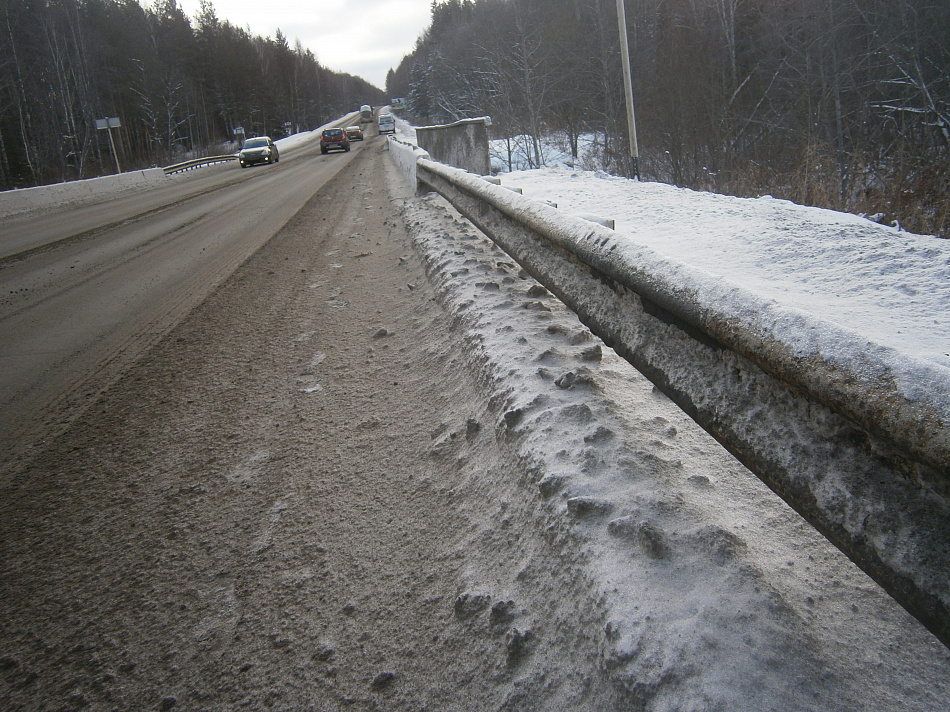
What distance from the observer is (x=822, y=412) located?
3.58 ft

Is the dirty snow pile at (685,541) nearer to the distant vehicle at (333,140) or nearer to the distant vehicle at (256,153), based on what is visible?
the distant vehicle at (256,153)

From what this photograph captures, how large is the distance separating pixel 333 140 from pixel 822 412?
1655 inches

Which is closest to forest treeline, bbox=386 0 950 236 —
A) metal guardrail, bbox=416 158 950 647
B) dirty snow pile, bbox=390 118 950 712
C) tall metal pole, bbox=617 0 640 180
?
tall metal pole, bbox=617 0 640 180

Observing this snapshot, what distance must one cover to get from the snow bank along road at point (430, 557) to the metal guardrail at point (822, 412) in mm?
377

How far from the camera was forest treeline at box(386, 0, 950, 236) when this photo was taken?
38.0 ft

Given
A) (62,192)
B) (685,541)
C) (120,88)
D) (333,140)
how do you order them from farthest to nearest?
(120,88) < (333,140) < (62,192) < (685,541)

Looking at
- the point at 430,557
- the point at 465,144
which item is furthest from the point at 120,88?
the point at 430,557

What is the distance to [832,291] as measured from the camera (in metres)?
4.11

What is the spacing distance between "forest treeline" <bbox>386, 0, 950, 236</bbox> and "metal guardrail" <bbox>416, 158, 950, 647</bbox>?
7650 millimetres

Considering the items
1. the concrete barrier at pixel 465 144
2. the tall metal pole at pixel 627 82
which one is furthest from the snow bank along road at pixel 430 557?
the tall metal pole at pixel 627 82

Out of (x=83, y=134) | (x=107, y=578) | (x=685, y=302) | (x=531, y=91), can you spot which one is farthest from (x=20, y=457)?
(x=83, y=134)

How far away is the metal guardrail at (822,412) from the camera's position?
0.88m

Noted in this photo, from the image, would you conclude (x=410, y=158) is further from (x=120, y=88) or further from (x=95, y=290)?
(x=120, y=88)

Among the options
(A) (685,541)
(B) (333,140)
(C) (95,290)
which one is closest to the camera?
(A) (685,541)
